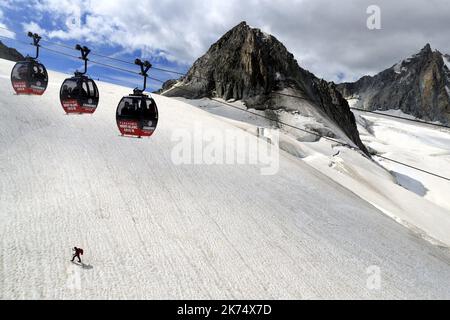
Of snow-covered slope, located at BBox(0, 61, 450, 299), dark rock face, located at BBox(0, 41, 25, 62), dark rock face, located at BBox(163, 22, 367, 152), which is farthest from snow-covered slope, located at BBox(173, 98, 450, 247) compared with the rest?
dark rock face, located at BBox(0, 41, 25, 62)

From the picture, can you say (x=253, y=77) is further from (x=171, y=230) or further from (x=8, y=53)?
(x=8, y=53)

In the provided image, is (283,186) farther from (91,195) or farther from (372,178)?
(372,178)

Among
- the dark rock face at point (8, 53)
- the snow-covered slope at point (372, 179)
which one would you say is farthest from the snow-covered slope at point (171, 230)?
the dark rock face at point (8, 53)

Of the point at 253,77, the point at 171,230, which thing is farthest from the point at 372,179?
the point at 171,230

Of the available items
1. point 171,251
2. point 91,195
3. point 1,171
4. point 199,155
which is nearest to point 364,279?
point 171,251

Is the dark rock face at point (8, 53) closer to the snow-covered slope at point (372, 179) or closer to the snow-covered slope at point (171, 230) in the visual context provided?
the snow-covered slope at point (372, 179)

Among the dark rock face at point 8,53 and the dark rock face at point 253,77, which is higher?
the dark rock face at point 8,53
